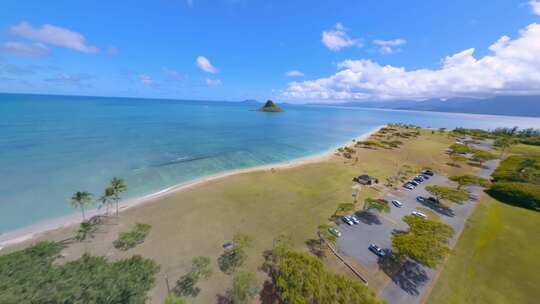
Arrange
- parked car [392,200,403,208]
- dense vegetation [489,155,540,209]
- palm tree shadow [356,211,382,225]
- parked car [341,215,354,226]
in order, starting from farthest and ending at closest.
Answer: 1. dense vegetation [489,155,540,209]
2. parked car [392,200,403,208]
3. palm tree shadow [356,211,382,225]
4. parked car [341,215,354,226]

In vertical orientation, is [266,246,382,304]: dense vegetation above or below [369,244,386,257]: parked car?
above

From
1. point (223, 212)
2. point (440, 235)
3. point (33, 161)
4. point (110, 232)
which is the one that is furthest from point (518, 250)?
point (33, 161)

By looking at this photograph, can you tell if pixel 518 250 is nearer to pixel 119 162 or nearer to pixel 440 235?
pixel 440 235

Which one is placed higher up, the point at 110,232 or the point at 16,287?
the point at 16,287

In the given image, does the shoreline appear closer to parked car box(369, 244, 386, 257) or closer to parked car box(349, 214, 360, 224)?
parked car box(349, 214, 360, 224)

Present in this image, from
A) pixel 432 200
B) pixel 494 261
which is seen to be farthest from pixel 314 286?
pixel 432 200

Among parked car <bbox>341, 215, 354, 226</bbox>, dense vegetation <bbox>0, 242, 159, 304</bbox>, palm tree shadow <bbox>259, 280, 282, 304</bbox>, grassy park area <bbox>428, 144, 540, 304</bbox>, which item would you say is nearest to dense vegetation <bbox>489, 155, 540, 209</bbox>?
grassy park area <bbox>428, 144, 540, 304</bbox>
